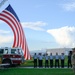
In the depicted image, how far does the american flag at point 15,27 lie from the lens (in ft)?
108

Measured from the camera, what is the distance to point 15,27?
3322 centimetres

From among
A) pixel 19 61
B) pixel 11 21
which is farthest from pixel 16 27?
pixel 19 61

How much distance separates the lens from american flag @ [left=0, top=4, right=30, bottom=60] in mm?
32969

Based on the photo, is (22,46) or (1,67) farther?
(22,46)

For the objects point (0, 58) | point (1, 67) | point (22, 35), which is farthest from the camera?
point (22, 35)

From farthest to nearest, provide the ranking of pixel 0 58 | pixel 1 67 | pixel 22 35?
pixel 22 35, pixel 0 58, pixel 1 67

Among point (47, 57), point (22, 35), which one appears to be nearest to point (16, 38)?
point (22, 35)

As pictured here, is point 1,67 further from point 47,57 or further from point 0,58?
point 47,57

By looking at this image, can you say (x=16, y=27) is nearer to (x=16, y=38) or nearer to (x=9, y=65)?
(x=16, y=38)

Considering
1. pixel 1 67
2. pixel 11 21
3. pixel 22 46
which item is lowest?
pixel 1 67

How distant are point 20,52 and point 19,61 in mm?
1035

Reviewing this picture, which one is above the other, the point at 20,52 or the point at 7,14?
the point at 7,14

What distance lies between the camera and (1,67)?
29641 mm

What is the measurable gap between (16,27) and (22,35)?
3.77 ft
